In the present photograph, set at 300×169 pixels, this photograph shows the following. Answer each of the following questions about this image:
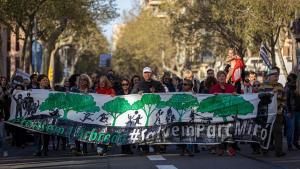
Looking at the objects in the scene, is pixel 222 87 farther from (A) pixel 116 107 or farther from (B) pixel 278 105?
(A) pixel 116 107

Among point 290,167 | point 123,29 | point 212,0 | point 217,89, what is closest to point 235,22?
point 212,0

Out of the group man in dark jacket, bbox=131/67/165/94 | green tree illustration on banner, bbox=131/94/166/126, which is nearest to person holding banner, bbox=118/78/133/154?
man in dark jacket, bbox=131/67/165/94

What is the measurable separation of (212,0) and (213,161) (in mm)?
26913

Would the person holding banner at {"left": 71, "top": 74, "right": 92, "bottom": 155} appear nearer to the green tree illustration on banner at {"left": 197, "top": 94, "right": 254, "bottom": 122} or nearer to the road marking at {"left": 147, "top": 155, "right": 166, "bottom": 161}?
the road marking at {"left": 147, "top": 155, "right": 166, "bottom": 161}

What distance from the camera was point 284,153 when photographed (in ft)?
56.6

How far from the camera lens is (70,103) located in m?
17.8

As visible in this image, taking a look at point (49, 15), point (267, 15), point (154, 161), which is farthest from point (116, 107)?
point (49, 15)

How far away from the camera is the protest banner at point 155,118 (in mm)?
17172

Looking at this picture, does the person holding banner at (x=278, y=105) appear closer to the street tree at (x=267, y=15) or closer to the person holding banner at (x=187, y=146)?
the person holding banner at (x=187, y=146)

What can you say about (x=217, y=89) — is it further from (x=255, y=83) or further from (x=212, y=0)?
(x=212, y=0)

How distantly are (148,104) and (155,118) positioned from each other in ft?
1.10

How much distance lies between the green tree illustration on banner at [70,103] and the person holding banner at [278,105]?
12.0 feet

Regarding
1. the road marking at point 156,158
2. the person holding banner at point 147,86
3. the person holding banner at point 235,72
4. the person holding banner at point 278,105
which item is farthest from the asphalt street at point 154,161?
the person holding banner at point 235,72

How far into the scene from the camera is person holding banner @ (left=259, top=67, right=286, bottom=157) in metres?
17.0
